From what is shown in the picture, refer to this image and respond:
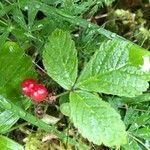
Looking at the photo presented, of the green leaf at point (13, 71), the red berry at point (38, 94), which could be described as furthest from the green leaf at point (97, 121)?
the green leaf at point (13, 71)

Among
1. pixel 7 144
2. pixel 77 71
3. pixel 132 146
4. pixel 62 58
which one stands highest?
pixel 62 58

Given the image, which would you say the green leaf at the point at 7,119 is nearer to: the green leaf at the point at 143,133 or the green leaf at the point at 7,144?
the green leaf at the point at 7,144

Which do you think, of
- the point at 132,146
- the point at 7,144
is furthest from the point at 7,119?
the point at 132,146

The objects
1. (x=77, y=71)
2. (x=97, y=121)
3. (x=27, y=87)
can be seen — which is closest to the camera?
(x=97, y=121)

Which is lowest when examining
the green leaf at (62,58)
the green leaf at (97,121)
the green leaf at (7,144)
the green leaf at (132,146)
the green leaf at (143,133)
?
the green leaf at (132,146)

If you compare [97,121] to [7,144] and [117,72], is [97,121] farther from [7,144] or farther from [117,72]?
[7,144]

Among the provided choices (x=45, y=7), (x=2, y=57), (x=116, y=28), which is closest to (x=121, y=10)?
(x=116, y=28)

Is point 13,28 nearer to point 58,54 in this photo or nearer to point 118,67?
point 58,54
